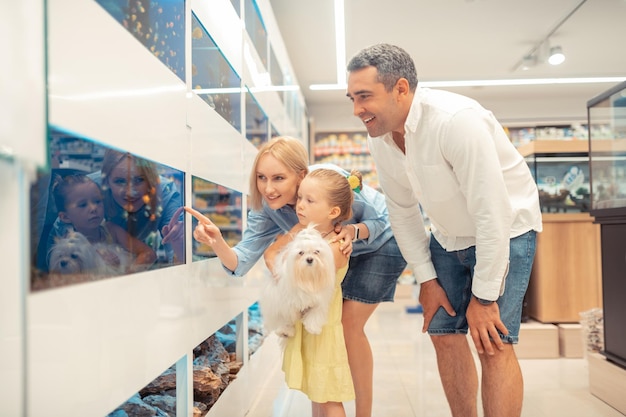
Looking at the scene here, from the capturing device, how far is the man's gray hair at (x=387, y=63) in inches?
71.9

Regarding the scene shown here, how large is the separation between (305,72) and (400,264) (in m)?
5.14

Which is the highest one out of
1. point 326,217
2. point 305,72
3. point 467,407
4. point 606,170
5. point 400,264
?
point 305,72

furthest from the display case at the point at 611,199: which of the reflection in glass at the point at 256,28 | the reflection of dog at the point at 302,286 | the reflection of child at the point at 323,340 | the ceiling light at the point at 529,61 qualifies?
the ceiling light at the point at 529,61

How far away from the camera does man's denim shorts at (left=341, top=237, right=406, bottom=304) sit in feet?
7.25

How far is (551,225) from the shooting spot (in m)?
4.56

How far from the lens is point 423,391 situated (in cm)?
324

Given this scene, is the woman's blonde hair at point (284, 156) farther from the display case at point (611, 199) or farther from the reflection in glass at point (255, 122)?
the display case at point (611, 199)

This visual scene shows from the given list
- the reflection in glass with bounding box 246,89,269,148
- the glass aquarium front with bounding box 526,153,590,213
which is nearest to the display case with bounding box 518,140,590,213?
the glass aquarium front with bounding box 526,153,590,213

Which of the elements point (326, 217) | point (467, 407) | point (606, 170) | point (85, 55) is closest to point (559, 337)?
point (606, 170)

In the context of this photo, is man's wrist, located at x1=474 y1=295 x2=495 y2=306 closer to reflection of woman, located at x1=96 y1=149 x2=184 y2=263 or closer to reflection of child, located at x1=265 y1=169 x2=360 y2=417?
reflection of child, located at x1=265 y1=169 x2=360 y2=417

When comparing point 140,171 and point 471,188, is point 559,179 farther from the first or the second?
point 140,171

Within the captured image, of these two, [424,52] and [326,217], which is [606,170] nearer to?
[326,217]

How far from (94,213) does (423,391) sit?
2.54 m

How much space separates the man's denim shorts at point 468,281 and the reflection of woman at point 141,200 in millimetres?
1013
